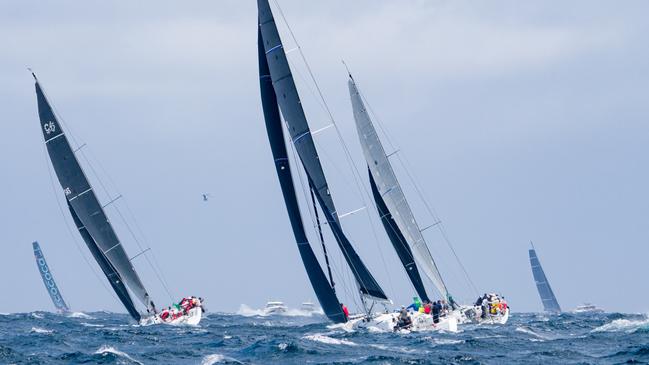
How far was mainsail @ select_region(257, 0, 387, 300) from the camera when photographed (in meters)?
49.3

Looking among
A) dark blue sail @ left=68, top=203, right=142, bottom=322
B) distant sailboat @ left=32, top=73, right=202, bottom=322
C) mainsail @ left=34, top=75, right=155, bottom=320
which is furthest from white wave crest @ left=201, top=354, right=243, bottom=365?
dark blue sail @ left=68, top=203, right=142, bottom=322

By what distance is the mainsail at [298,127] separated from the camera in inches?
1941

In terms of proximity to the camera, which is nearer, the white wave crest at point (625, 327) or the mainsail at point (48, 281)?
the white wave crest at point (625, 327)

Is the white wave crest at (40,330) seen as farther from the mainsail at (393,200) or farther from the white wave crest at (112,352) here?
the mainsail at (393,200)

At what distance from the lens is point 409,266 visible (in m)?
58.1

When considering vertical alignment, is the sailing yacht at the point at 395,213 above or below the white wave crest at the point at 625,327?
above

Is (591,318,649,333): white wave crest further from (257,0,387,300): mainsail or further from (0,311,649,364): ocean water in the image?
(257,0,387,300): mainsail

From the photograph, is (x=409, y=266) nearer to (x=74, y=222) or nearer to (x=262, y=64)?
(x=262, y=64)

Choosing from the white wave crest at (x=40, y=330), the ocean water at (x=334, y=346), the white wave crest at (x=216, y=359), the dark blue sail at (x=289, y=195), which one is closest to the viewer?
the white wave crest at (x=216, y=359)

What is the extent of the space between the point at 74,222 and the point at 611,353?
108 ft

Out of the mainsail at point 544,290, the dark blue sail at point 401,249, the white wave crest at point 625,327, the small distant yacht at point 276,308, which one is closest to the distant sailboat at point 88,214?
the dark blue sail at point 401,249

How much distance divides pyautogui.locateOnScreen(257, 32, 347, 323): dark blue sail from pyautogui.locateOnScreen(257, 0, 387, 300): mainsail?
1.07 meters

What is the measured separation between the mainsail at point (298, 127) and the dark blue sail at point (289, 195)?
1072mm

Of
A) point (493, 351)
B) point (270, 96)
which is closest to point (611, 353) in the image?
point (493, 351)
